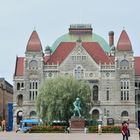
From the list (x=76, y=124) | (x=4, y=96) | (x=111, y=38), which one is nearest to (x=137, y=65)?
(x=111, y=38)

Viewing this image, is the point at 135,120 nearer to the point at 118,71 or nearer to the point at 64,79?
the point at 118,71

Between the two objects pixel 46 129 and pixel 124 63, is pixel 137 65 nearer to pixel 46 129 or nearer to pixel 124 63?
pixel 124 63

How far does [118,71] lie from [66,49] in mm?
13702

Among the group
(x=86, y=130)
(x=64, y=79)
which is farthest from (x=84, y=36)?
(x=86, y=130)

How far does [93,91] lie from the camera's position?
381ft

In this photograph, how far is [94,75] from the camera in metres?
116

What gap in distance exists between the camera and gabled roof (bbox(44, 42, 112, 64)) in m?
118

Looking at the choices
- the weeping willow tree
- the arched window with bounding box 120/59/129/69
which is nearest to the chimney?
the arched window with bounding box 120/59/129/69

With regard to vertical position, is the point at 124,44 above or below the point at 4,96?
above

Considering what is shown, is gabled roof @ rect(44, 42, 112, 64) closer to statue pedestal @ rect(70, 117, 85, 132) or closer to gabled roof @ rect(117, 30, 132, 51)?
gabled roof @ rect(117, 30, 132, 51)

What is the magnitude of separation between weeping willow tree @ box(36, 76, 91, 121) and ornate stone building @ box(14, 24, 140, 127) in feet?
62.1

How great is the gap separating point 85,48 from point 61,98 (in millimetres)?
29185

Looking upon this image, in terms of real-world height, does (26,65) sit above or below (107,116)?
above

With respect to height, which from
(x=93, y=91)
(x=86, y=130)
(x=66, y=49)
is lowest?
(x=86, y=130)
